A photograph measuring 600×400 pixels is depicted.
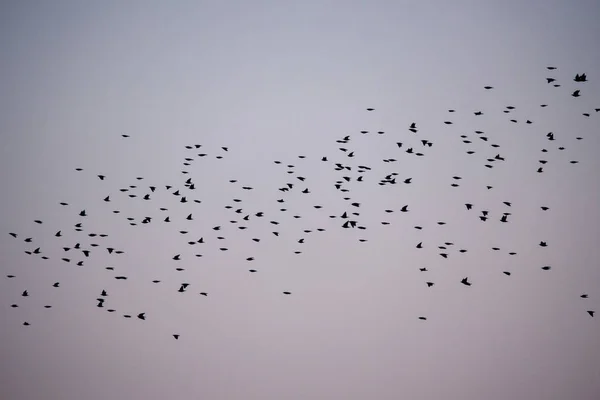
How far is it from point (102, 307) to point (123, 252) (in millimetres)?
2449

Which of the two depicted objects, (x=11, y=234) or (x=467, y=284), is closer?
(x=467, y=284)

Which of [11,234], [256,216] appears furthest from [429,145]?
[11,234]

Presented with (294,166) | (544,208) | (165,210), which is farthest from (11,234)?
(544,208)

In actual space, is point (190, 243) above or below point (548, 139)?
below

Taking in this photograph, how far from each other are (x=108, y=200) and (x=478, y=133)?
15.8m

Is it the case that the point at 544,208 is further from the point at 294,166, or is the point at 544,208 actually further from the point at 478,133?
the point at 294,166

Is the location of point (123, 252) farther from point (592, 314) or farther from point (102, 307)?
point (592, 314)

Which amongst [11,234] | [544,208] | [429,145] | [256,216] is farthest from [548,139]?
[11,234]

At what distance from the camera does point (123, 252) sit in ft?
89.1

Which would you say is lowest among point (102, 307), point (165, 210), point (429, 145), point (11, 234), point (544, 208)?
point (102, 307)

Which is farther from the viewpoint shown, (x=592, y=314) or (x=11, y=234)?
(x=11, y=234)

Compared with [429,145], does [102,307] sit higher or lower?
lower

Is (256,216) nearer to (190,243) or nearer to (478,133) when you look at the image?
(190,243)

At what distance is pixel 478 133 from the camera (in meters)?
26.1
